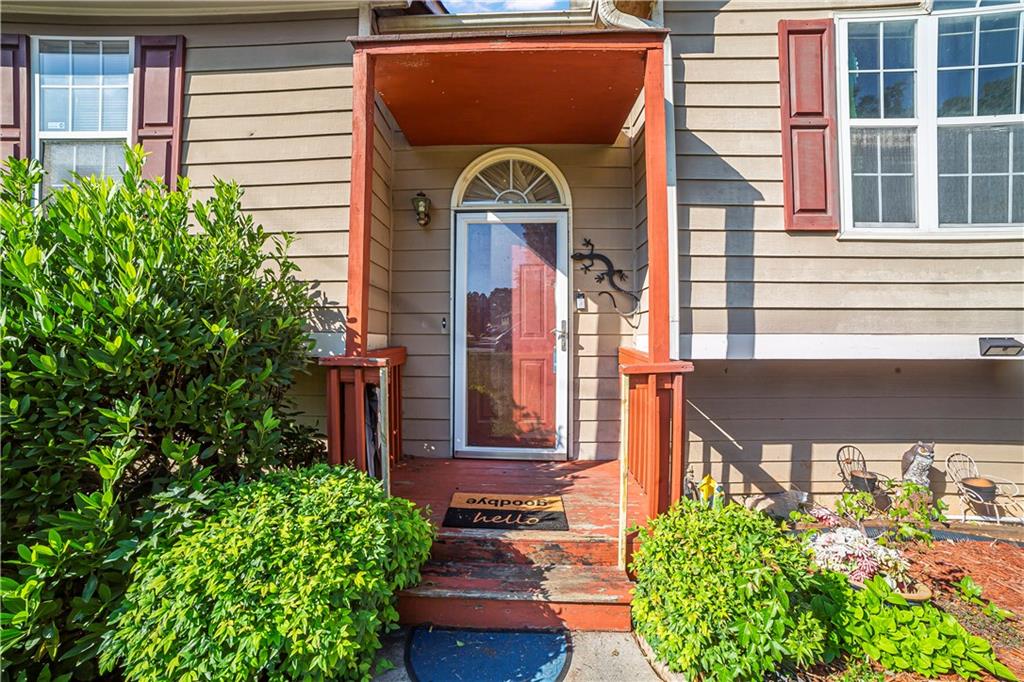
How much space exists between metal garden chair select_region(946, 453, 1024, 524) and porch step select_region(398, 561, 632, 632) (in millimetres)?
2831

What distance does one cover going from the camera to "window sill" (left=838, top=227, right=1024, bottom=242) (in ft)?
9.93

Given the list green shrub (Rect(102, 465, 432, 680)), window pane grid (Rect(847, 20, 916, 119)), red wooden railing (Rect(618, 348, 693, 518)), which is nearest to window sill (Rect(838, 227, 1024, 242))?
window pane grid (Rect(847, 20, 916, 119))

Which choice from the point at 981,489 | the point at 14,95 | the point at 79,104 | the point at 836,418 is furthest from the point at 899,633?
the point at 14,95

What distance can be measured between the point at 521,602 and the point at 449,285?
7.79 feet

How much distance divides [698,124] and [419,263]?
2312 mm

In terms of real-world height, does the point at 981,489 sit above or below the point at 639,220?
below

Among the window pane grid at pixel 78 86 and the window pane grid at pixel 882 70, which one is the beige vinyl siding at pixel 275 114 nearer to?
the window pane grid at pixel 78 86

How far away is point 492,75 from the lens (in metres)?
2.75

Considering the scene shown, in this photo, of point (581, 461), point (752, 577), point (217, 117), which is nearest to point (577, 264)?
point (581, 461)

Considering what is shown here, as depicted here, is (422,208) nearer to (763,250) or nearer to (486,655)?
(763,250)

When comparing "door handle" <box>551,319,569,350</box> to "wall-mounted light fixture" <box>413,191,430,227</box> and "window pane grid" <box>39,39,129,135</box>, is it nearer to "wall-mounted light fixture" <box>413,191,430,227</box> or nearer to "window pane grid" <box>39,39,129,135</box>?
"wall-mounted light fixture" <box>413,191,430,227</box>

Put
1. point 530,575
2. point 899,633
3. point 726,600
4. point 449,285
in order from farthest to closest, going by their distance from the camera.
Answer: point 449,285, point 530,575, point 899,633, point 726,600

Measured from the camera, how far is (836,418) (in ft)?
10.9

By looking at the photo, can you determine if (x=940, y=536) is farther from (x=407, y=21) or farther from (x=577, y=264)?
(x=407, y=21)
